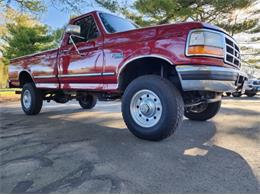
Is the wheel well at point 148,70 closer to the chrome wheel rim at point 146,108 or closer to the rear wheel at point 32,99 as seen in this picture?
the chrome wheel rim at point 146,108

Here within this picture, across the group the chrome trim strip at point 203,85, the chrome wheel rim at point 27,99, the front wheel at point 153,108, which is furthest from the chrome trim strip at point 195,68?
the chrome wheel rim at point 27,99

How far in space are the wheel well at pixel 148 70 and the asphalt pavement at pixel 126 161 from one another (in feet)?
2.53

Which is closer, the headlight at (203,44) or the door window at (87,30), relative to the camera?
the headlight at (203,44)

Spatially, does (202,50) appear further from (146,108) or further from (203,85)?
(146,108)

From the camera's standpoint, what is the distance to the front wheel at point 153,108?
126 inches

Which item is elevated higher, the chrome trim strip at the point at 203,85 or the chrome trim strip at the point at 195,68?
the chrome trim strip at the point at 195,68

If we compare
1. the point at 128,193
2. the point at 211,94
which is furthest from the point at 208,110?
the point at 128,193

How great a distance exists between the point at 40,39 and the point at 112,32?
76.4ft

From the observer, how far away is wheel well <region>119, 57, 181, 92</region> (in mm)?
3629

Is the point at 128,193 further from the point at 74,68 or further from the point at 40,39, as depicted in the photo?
the point at 40,39

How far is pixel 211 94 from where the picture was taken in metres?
3.83

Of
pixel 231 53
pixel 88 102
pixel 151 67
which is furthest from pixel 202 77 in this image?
pixel 88 102

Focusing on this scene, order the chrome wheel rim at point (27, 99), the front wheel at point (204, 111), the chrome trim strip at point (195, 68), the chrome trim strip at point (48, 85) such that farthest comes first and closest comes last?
the chrome wheel rim at point (27, 99)
the chrome trim strip at point (48, 85)
the front wheel at point (204, 111)
the chrome trim strip at point (195, 68)

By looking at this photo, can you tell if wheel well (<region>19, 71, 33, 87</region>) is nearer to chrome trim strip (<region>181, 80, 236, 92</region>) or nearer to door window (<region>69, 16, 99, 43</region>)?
door window (<region>69, 16, 99, 43</region>)
